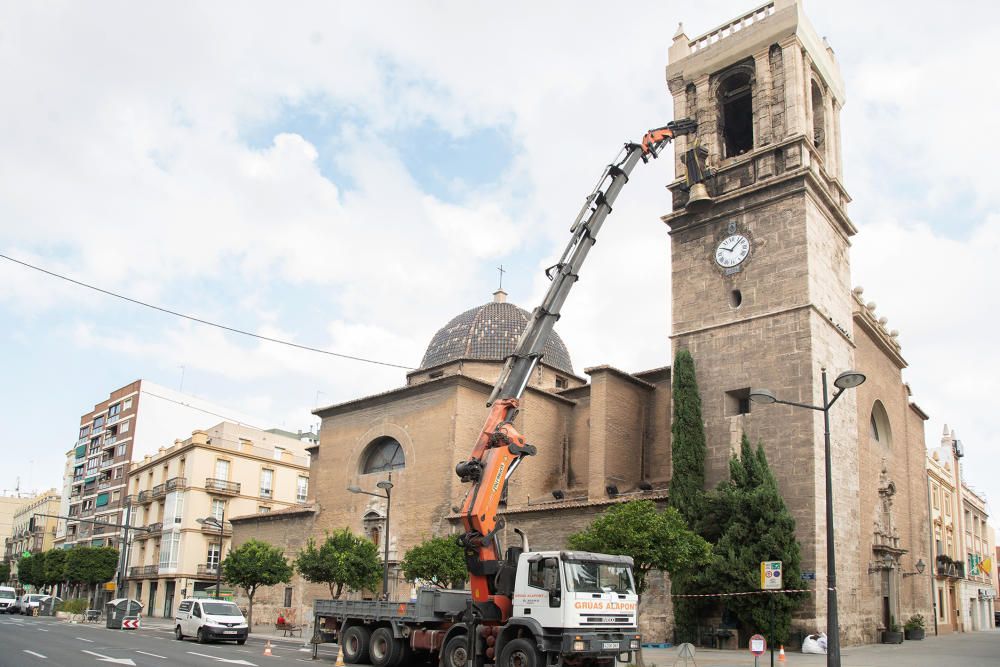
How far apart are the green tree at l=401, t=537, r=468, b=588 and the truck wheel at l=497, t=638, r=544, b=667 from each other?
11.4m

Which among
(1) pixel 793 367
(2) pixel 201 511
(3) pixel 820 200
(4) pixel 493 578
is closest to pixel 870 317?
(3) pixel 820 200

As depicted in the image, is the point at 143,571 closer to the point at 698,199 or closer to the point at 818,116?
the point at 698,199

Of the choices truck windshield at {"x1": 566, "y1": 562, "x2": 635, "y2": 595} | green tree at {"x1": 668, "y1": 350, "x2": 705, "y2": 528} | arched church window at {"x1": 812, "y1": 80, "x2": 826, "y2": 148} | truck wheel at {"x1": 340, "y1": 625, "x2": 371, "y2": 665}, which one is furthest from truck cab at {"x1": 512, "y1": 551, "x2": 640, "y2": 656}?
arched church window at {"x1": 812, "y1": 80, "x2": 826, "y2": 148}

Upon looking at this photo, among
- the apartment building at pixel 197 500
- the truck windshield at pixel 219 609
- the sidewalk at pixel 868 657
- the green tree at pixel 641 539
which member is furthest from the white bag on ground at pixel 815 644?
the apartment building at pixel 197 500

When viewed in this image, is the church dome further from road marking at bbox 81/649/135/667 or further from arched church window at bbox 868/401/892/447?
road marking at bbox 81/649/135/667

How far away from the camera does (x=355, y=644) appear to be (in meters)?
18.8

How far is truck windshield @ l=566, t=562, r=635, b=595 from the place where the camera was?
14664mm

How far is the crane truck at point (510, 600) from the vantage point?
14.5 meters

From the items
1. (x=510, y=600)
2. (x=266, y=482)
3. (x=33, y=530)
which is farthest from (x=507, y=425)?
(x=33, y=530)

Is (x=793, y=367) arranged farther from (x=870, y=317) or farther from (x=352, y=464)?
(x=352, y=464)

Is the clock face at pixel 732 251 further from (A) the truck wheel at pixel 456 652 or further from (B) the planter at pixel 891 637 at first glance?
(A) the truck wheel at pixel 456 652

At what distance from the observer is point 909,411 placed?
3712 cm

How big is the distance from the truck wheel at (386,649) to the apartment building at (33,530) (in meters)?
70.1

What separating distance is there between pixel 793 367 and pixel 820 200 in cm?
625
